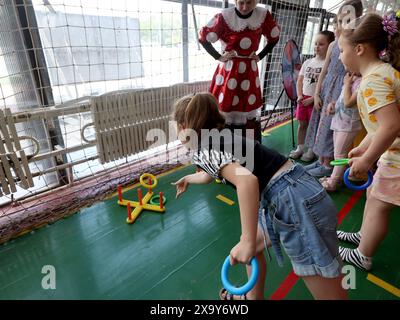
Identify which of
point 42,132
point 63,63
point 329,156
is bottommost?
point 329,156

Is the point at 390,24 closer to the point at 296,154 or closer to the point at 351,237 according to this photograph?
the point at 351,237

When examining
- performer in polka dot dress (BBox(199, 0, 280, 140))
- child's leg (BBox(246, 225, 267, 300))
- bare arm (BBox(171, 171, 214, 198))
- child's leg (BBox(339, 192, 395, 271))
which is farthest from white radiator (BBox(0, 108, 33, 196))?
child's leg (BBox(339, 192, 395, 271))

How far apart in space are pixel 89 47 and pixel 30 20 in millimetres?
350

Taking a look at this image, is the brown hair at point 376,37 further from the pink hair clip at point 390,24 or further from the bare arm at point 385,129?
the bare arm at point 385,129

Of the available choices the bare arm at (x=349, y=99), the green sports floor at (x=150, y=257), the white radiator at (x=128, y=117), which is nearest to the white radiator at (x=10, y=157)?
the green sports floor at (x=150, y=257)

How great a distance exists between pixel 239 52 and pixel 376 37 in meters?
1.06

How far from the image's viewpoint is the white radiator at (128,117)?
1921mm

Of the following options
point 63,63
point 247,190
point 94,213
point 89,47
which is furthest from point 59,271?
point 89,47

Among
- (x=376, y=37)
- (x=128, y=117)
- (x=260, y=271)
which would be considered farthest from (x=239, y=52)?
(x=260, y=271)

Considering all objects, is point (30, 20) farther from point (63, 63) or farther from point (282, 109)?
point (282, 109)

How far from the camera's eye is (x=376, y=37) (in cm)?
88

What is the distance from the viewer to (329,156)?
2121 mm

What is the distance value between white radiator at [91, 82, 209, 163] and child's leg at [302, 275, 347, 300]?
1633 mm

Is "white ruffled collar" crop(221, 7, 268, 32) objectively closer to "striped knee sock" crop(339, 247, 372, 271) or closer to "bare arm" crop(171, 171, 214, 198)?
"bare arm" crop(171, 171, 214, 198)
